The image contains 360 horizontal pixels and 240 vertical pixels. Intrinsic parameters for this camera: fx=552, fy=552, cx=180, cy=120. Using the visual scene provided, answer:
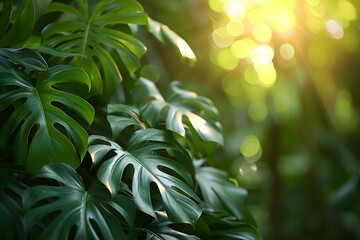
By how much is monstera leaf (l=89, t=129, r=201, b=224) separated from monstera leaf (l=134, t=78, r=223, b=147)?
0.18 ft

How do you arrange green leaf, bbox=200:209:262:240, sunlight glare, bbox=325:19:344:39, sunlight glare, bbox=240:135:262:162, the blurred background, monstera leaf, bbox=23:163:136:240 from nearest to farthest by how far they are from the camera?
monstera leaf, bbox=23:163:136:240 → green leaf, bbox=200:209:262:240 → sunlight glare, bbox=325:19:344:39 → the blurred background → sunlight glare, bbox=240:135:262:162

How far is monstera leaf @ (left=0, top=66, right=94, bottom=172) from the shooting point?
0.87 m

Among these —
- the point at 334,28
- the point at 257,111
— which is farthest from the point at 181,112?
the point at 257,111

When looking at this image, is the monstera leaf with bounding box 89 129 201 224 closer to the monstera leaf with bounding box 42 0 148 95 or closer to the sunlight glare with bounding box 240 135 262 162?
the monstera leaf with bounding box 42 0 148 95

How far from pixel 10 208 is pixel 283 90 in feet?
5.13

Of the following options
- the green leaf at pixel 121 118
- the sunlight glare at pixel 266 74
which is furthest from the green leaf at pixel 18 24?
the sunlight glare at pixel 266 74

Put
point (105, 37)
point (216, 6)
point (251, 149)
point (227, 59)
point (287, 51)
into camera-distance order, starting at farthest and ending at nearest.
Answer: point (251, 149) → point (227, 59) → point (216, 6) → point (287, 51) → point (105, 37)

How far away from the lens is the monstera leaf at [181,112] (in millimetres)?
1066

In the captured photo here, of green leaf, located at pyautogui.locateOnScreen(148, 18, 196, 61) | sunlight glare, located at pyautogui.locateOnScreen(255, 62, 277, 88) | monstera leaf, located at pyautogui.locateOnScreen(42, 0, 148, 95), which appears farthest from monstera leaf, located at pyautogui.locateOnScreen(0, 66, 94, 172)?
sunlight glare, located at pyautogui.locateOnScreen(255, 62, 277, 88)

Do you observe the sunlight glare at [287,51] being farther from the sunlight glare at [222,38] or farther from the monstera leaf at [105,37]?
the monstera leaf at [105,37]

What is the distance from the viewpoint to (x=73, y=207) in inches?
32.2

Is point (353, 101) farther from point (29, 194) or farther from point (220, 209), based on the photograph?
point (29, 194)

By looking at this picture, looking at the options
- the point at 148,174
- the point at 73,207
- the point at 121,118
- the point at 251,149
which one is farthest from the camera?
the point at 251,149

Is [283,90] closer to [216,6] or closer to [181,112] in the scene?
[216,6]
